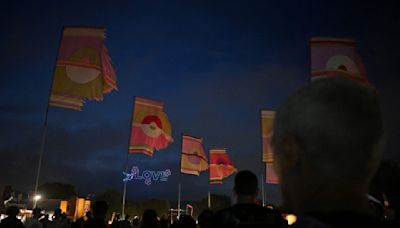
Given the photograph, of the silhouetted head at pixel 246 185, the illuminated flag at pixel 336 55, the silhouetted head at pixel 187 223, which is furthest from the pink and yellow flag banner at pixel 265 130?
the silhouetted head at pixel 246 185

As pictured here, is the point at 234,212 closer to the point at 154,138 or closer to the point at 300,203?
the point at 300,203

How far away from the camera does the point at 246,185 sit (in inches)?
153

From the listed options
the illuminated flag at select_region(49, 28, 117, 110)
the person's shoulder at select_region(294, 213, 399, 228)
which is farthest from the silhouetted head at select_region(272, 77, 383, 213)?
the illuminated flag at select_region(49, 28, 117, 110)

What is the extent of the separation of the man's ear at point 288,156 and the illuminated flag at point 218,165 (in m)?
29.7

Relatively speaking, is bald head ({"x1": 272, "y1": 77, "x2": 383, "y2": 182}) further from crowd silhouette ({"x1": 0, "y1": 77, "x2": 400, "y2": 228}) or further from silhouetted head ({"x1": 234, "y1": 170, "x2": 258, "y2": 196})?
silhouetted head ({"x1": 234, "y1": 170, "x2": 258, "y2": 196})

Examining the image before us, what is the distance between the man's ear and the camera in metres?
1.56

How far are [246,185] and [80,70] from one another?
1095cm

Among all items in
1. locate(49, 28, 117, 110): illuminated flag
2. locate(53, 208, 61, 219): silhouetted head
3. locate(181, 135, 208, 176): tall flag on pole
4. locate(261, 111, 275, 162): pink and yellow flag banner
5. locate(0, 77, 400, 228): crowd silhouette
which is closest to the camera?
locate(0, 77, 400, 228): crowd silhouette

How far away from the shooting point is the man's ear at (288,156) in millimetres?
1562

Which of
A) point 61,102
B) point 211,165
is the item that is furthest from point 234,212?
point 211,165

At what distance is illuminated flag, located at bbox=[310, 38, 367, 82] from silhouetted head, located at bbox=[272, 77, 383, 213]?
11689 millimetres

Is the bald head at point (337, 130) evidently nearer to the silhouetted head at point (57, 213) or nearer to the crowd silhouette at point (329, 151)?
the crowd silhouette at point (329, 151)

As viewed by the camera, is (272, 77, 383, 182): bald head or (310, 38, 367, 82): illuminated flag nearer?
(272, 77, 383, 182): bald head

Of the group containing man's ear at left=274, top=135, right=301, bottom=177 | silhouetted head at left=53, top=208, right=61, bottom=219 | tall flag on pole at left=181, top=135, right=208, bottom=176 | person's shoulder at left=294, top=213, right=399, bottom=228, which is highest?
tall flag on pole at left=181, top=135, right=208, bottom=176
